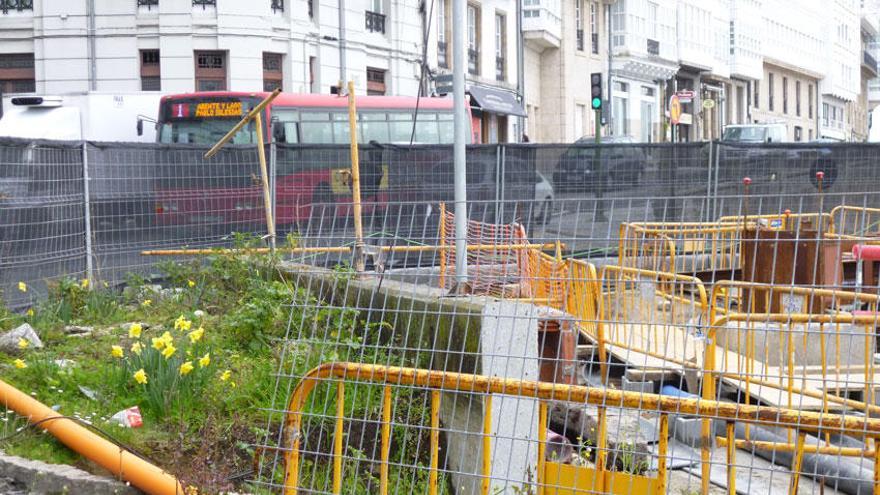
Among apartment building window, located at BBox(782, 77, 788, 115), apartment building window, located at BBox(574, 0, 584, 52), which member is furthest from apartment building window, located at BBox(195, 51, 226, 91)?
apartment building window, located at BBox(782, 77, 788, 115)

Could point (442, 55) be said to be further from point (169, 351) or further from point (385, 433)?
point (385, 433)

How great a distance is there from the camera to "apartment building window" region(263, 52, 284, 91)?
30469mm

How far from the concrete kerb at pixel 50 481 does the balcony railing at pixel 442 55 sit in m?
30.4

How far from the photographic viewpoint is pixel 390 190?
14.4m

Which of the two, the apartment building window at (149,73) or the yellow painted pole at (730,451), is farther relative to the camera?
the apartment building window at (149,73)

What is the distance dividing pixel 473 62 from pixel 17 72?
1397 cm

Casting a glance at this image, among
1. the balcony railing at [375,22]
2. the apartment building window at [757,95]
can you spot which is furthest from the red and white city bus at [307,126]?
the apartment building window at [757,95]

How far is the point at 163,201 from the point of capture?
37.8 ft

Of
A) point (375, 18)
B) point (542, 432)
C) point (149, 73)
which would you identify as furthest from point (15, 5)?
point (542, 432)

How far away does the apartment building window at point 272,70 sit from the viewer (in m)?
30.5

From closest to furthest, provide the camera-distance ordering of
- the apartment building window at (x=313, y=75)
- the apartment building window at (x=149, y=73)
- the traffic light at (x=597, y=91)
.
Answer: the traffic light at (x=597, y=91)
the apartment building window at (x=149, y=73)
the apartment building window at (x=313, y=75)

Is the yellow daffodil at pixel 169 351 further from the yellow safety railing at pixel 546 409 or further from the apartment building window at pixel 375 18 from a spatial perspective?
the apartment building window at pixel 375 18

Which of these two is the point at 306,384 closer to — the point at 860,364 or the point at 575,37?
the point at 860,364

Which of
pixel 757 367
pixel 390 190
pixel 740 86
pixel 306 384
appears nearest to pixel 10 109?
pixel 390 190
